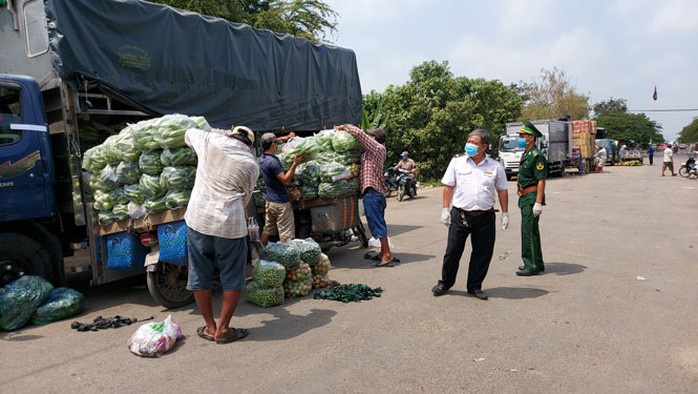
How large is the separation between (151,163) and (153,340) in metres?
1.95

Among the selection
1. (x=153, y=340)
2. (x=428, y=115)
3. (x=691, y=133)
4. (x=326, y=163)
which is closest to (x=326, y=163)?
(x=326, y=163)

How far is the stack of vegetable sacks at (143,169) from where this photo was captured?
5.07 m

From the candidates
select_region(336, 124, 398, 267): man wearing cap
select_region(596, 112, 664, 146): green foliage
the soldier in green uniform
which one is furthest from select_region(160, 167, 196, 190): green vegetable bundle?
select_region(596, 112, 664, 146): green foliage

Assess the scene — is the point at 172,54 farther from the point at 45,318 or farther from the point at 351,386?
the point at 351,386

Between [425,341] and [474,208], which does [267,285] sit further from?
[474,208]

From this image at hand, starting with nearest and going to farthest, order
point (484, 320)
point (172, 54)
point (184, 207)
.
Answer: point (484, 320), point (184, 207), point (172, 54)

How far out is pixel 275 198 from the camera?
664 cm

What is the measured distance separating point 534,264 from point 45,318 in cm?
556

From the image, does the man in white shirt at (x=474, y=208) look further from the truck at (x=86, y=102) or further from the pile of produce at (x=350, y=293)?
the truck at (x=86, y=102)

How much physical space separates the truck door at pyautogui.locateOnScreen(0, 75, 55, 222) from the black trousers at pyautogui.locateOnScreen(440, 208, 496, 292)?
174 inches

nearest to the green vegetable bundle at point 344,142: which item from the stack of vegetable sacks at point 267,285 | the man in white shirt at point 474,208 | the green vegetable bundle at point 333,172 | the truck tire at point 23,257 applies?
the green vegetable bundle at point 333,172

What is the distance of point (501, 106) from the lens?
3061 centimetres

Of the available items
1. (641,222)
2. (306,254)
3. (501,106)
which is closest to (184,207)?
(306,254)

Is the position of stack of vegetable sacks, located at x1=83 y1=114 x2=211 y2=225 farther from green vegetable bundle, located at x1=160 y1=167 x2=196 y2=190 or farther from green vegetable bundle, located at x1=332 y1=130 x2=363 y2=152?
green vegetable bundle, located at x1=332 y1=130 x2=363 y2=152
